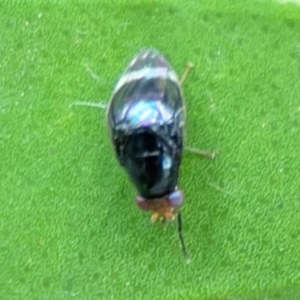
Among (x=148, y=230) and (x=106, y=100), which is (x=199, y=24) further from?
(x=148, y=230)

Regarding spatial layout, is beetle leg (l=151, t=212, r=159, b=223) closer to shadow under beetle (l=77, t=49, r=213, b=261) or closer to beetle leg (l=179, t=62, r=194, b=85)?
shadow under beetle (l=77, t=49, r=213, b=261)

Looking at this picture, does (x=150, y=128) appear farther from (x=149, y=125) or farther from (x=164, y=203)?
(x=164, y=203)

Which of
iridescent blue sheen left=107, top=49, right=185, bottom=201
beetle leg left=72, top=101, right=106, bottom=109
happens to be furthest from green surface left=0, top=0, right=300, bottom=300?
iridescent blue sheen left=107, top=49, right=185, bottom=201

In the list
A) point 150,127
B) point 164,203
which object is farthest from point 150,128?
point 164,203

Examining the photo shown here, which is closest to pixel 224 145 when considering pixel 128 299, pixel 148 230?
pixel 148 230

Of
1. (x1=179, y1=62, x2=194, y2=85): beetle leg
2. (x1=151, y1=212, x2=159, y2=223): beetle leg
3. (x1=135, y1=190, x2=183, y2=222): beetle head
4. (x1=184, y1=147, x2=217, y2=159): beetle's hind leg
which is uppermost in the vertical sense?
(x1=179, y1=62, x2=194, y2=85): beetle leg

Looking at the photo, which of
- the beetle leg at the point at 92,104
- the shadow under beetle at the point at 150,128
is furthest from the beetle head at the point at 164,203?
the beetle leg at the point at 92,104
